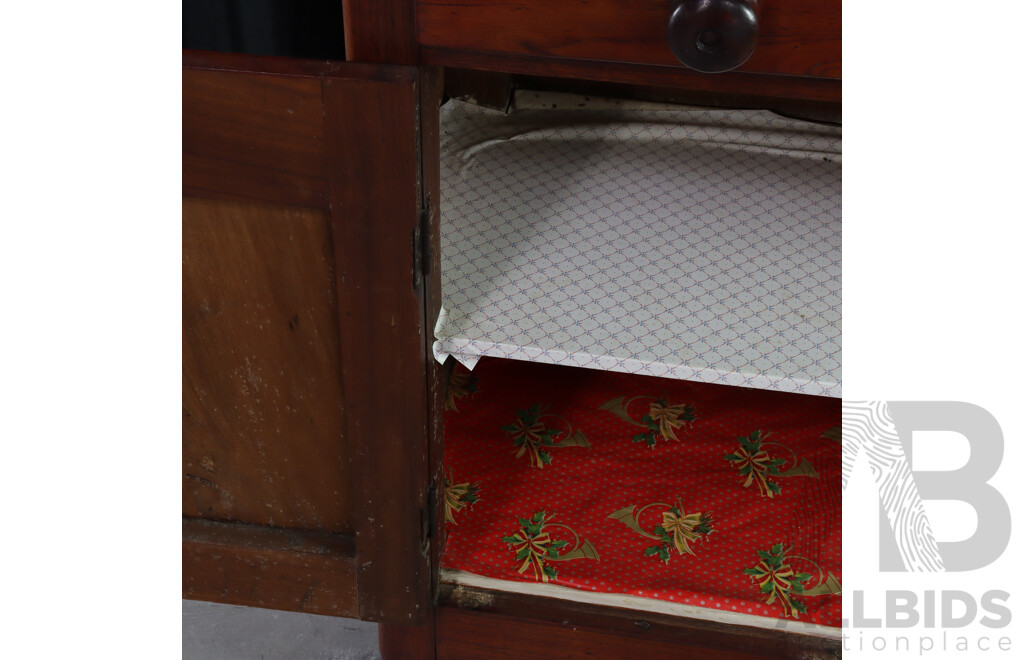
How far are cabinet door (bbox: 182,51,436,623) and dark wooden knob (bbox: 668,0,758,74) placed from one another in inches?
6.5

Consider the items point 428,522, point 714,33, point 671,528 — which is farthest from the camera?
point 671,528

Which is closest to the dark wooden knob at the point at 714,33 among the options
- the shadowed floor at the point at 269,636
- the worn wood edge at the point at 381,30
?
the worn wood edge at the point at 381,30

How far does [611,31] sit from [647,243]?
1.05ft

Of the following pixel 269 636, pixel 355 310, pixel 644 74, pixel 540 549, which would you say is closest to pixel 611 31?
pixel 644 74

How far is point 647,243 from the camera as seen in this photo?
2.92 feet

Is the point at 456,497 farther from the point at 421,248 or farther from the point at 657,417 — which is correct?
the point at 421,248

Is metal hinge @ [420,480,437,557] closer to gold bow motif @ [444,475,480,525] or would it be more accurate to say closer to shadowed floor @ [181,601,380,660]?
gold bow motif @ [444,475,480,525]

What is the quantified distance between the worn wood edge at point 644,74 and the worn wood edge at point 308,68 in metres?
0.03

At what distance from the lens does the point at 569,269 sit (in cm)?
85

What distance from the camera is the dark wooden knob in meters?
0.54

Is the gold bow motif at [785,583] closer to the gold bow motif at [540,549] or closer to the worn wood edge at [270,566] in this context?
the gold bow motif at [540,549]

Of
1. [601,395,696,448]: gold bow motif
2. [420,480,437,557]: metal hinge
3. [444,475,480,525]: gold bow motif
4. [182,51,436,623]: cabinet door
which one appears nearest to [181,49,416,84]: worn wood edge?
[182,51,436,623]: cabinet door

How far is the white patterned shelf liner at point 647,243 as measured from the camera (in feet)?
2.50

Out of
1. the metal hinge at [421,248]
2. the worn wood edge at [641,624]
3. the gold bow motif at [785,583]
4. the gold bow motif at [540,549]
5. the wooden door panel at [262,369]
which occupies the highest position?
the metal hinge at [421,248]
